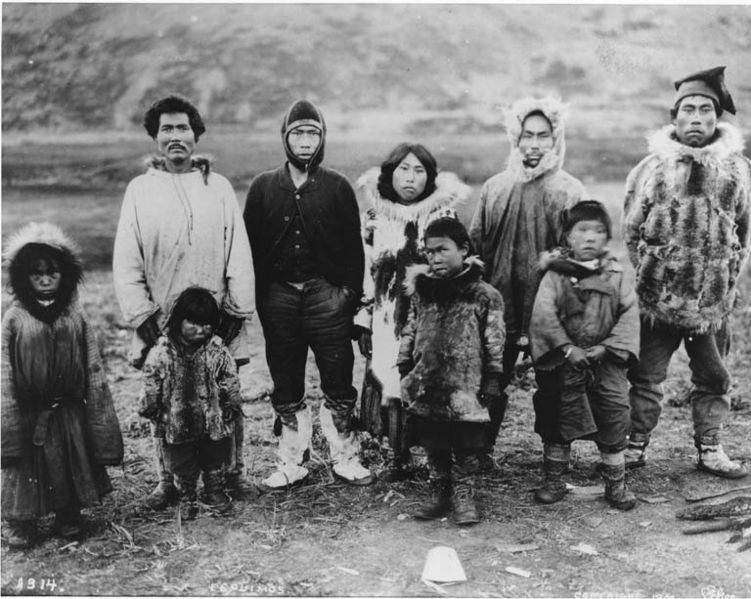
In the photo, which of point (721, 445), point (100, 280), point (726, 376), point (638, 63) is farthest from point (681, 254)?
point (100, 280)

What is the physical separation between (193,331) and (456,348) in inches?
50.0

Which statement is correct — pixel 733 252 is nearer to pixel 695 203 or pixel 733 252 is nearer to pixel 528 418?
pixel 695 203

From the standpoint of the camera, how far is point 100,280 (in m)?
7.94

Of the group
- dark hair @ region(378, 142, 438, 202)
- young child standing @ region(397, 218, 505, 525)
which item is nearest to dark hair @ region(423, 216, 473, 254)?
young child standing @ region(397, 218, 505, 525)

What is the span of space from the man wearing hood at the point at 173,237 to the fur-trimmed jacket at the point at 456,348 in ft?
3.05

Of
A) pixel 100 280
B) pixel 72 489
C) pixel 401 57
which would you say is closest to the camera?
pixel 72 489

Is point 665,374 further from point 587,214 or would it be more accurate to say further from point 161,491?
point 161,491

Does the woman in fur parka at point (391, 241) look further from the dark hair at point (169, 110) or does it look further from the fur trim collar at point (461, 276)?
the dark hair at point (169, 110)

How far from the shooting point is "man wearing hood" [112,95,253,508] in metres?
3.57

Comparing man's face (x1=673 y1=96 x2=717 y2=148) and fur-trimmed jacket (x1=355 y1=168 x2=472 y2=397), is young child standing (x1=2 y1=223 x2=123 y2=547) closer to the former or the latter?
fur-trimmed jacket (x1=355 y1=168 x2=472 y2=397)

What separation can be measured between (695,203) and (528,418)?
6.63 feet

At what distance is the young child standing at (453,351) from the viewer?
3461 millimetres

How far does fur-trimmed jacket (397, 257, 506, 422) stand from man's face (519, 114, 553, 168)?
74 cm

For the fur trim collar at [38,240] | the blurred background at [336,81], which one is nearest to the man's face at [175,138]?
the fur trim collar at [38,240]
